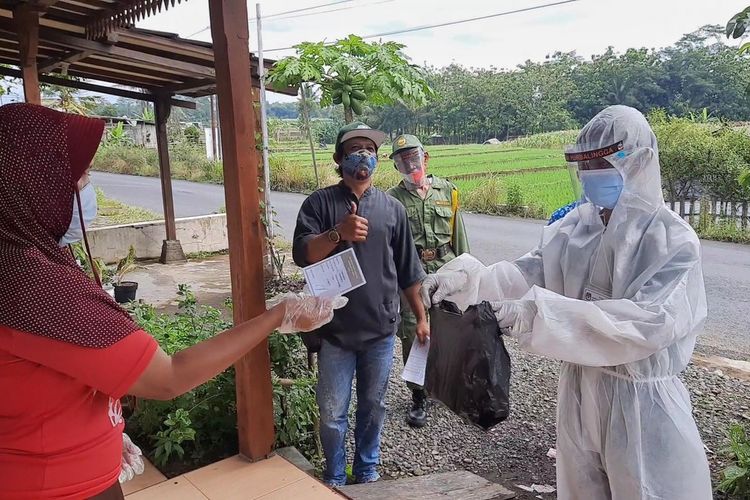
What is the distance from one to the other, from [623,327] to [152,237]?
9301 millimetres

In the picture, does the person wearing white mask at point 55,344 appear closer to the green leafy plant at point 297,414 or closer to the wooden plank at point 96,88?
the green leafy plant at point 297,414

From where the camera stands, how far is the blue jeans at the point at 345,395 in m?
2.54

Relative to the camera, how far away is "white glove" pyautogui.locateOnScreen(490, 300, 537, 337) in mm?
1656

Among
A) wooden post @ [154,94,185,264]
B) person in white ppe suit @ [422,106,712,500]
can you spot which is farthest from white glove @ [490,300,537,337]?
wooden post @ [154,94,185,264]

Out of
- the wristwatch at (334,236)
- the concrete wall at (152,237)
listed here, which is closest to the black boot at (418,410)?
the wristwatch at (334,236)

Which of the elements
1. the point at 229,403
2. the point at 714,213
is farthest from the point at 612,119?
the point at 714,213

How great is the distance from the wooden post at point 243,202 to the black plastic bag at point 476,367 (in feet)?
2.97

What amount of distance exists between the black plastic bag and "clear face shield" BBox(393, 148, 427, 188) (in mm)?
1956

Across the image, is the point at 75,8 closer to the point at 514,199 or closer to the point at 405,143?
the point at 405,143

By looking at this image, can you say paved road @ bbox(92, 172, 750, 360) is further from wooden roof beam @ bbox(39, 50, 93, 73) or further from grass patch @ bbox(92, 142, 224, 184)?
wooden roof beam @ bbox(39, 50, 93, 73)

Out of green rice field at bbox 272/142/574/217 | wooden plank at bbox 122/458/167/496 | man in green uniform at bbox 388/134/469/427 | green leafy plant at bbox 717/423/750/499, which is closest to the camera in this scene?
wooden plank at bbox 122/458/167/496

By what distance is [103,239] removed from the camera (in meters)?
8.88

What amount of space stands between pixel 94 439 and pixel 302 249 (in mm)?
1418

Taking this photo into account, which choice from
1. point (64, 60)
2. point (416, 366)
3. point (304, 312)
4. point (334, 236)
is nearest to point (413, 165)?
point (334, 236)
